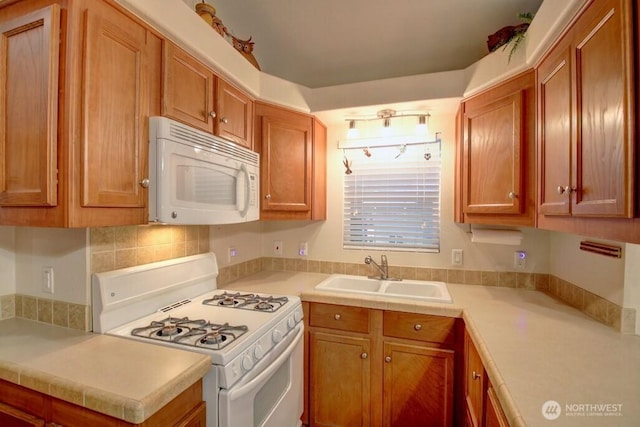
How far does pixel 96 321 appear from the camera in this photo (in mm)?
1252

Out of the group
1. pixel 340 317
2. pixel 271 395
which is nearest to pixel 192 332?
pixel 271 395

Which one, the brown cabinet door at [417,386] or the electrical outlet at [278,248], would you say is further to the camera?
the electrical outlet at [278,248]

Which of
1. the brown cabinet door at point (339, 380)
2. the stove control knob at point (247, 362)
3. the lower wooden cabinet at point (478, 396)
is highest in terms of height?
the stove control knob at point (247, 362)

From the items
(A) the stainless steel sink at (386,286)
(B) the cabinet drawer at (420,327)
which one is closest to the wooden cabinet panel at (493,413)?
(B) the cabinet drawer at (420,327)

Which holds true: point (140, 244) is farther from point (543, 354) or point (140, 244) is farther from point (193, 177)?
point (543, 354)

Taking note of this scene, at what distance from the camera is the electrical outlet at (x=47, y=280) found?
132 centimetres

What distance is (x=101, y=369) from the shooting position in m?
0.97

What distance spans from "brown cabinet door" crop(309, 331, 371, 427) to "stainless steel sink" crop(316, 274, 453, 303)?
33 centimetres

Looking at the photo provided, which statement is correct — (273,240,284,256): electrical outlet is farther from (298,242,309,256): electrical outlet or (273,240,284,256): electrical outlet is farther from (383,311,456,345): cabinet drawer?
(383,311,456,345): cabinet drawer

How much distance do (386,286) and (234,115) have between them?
4.96ft

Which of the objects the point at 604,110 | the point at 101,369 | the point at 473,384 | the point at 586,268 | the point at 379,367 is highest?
the point at 604,110

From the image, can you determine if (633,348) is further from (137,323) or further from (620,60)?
(137,323)

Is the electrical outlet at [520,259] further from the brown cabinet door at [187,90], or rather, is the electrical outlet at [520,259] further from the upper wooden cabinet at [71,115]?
the upper wooden cabinet at [71,115]

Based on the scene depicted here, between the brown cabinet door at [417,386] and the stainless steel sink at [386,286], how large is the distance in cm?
36
